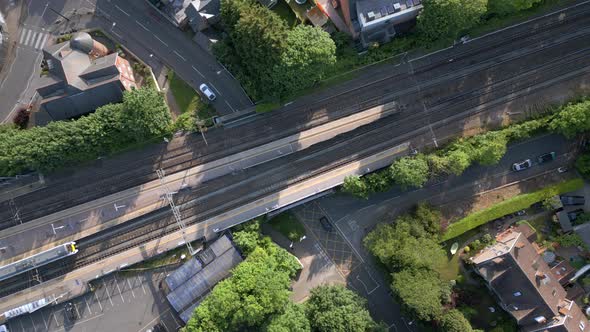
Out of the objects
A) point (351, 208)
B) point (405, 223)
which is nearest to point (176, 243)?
point (351, 208)

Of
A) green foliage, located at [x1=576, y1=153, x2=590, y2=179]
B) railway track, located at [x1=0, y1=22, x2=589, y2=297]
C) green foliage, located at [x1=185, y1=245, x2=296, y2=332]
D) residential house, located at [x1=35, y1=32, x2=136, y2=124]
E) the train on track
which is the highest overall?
residential house, located at [x1=35, y1=32, x2=136, y2=124]

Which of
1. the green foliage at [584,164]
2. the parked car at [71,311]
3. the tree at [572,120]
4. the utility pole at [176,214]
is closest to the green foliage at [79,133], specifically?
the utility pole at [176,214]

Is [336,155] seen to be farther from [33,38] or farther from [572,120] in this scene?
[33,38]

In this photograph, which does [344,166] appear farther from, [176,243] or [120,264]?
[120,264]

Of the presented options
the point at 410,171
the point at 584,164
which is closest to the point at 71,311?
the point at 410,171

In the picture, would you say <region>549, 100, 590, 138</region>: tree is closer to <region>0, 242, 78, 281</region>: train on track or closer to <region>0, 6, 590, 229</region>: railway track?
<region>0, 6, 590, 229</region>: railway track

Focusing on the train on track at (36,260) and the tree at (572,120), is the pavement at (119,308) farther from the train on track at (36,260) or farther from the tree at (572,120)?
the tree at (572,120)

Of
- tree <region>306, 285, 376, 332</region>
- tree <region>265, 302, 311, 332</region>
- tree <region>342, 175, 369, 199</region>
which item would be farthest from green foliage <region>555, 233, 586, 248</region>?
tree <region>265, 302, 311, 332</region>
